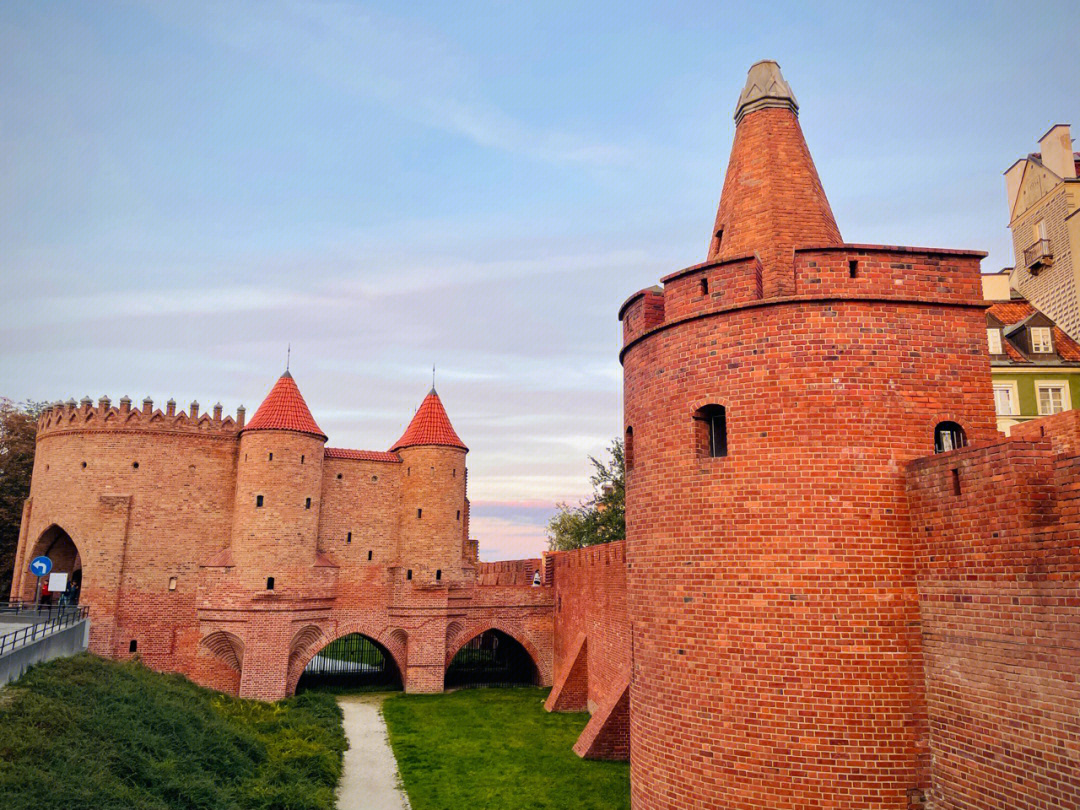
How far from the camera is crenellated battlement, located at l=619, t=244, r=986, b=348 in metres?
9.02

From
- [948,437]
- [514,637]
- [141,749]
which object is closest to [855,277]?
[948,437]

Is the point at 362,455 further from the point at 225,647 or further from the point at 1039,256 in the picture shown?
the point at 1039,256

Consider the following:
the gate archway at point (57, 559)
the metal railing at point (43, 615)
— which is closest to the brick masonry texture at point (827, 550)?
the metal railing at point (43, 615)

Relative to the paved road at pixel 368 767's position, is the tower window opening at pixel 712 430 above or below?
above

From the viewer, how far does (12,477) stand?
32250mm

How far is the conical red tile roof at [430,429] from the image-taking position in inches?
1117

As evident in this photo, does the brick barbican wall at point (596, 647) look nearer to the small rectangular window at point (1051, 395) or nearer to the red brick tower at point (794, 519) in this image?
the red brick tower at point (794, 519)

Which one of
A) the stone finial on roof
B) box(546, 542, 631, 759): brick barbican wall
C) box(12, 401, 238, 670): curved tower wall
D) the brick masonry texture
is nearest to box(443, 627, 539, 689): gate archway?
box(546, 542, 631, 759): brick barbican wall

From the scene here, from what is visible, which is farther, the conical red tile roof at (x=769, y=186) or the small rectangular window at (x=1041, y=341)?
the small rectangular window at (x=1041, y=341)

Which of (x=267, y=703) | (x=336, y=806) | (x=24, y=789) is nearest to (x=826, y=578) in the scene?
(x=24, y=789)

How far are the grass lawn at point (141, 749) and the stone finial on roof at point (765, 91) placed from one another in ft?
44.1

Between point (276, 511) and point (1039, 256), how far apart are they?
26501 millimetres

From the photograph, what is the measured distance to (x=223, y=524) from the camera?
26.1 meters

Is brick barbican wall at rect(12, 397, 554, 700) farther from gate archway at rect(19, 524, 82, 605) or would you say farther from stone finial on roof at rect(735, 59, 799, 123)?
stone finial on roof at rect(735, 59, 799, 123)
